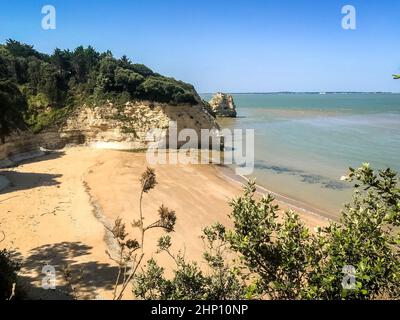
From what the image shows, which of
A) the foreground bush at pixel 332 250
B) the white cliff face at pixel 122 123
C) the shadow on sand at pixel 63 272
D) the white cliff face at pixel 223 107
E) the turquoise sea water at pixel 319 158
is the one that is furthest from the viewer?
the white cliff face at pixel 223 107

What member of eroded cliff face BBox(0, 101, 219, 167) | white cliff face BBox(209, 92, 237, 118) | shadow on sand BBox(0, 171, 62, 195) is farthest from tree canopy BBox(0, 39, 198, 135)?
white cliff face BBox(209, 92, 237, 118)

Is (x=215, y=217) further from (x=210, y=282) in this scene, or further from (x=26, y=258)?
(x=210, y=282)

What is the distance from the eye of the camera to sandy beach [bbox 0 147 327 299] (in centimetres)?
1633

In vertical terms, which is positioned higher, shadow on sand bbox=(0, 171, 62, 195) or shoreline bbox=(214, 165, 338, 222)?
shadow on sand bbox=(0, 171, 62, 195)

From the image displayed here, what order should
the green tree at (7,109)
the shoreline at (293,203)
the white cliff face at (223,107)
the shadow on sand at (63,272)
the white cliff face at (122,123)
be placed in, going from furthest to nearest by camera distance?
the white cliff face at (223,107)
the white cliff face at (122,123)
the green tree at (7,109)
the shoreline at (293,203)
the shadow on sand at (63,272)

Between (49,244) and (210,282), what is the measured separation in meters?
13.1

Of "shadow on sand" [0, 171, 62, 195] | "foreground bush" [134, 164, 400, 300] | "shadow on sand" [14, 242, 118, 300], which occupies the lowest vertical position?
"shadow on sand" [14, 242, 118, 300]

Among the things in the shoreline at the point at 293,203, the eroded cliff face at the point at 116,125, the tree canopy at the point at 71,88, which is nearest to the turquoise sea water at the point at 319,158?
the shoreline at the point at 293,203

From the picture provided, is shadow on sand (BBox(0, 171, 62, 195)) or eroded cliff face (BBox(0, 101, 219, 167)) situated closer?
shadow on sand (BBox(0, 171, 62, 195))

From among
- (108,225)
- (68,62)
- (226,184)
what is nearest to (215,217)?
(108,225)

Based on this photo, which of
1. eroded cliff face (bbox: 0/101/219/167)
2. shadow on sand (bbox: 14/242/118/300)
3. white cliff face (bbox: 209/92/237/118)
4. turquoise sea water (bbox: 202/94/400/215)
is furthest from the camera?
white cliff face (bbox: 209/92/237/118)

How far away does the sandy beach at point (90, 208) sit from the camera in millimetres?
16328

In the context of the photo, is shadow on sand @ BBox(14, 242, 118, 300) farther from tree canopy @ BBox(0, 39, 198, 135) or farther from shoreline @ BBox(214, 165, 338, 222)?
tree canopy @ BBox(0, 39, 198, 135)

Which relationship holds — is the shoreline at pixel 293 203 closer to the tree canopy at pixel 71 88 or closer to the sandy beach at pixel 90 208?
the sandy beach at pixel 90 208
